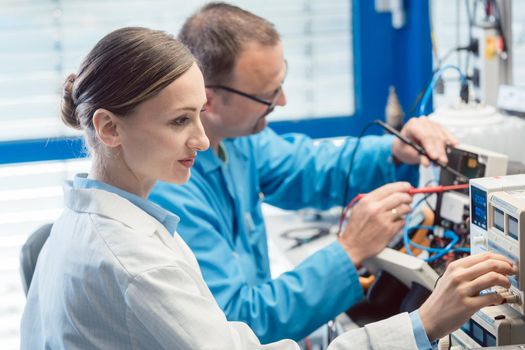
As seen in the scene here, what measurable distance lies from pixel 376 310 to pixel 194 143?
76 centimetres

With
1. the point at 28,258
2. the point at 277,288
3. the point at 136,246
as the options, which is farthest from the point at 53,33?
the point at 136,246

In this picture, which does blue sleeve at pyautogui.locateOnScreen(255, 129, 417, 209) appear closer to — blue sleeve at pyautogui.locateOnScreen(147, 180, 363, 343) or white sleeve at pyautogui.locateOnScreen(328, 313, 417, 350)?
blue sleeve at pyautogui.locateOnScreen(147, 180, 363, 343)

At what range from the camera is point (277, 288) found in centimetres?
176

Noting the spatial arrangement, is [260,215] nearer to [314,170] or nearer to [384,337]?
[314,170]

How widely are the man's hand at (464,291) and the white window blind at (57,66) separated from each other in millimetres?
1982

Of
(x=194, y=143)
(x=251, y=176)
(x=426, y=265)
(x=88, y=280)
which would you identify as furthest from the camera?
(x=251, y=176)

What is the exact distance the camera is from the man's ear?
1.28 m

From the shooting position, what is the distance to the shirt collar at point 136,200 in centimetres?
133

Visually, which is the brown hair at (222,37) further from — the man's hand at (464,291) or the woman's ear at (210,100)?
the man's hand at (464,291)

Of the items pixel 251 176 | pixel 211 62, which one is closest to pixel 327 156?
pixel 251 176

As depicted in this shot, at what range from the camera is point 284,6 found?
3166 millimetres

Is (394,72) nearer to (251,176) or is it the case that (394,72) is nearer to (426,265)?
(251,176)

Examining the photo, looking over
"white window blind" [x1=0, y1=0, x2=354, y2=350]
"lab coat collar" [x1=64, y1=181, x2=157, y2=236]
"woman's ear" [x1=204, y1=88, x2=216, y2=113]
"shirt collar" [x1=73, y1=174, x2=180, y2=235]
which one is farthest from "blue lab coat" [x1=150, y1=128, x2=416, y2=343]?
"white window blind" [x1=0, y1=0, x2=354, y2=350]

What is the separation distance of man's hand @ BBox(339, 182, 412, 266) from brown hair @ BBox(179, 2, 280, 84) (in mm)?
481
